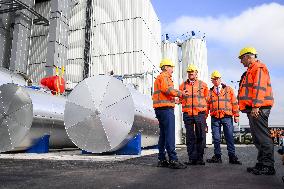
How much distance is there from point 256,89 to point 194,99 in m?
1.65

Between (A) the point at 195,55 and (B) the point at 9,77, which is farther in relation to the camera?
(A) the point at 195,55

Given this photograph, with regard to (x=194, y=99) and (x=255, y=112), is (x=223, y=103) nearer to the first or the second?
(x=194, y=99)

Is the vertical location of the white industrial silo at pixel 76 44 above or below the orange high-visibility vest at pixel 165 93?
above

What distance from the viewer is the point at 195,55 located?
26.8 metres

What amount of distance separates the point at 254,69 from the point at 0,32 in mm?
20973

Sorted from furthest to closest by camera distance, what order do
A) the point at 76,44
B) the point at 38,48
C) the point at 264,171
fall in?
the point at 76,44
the point at 38,48
the point at 264,171

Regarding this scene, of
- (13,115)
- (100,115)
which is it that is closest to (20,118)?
(13,115)

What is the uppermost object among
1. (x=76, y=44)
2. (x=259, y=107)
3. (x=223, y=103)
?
(x=76, y=44)

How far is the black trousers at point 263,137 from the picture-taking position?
4.40 m

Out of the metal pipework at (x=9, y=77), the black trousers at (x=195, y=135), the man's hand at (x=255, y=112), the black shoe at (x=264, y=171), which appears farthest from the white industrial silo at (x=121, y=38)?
the black shoe at (x=264, y=171)

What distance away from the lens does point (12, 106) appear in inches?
319

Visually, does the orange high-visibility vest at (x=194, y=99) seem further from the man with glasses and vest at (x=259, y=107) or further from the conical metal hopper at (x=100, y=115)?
the conical metal hopper at (x=100, y=115)

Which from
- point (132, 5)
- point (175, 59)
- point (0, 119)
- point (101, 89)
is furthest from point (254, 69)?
point (175, 59)

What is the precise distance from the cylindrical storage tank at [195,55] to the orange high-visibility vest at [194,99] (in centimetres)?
2009
